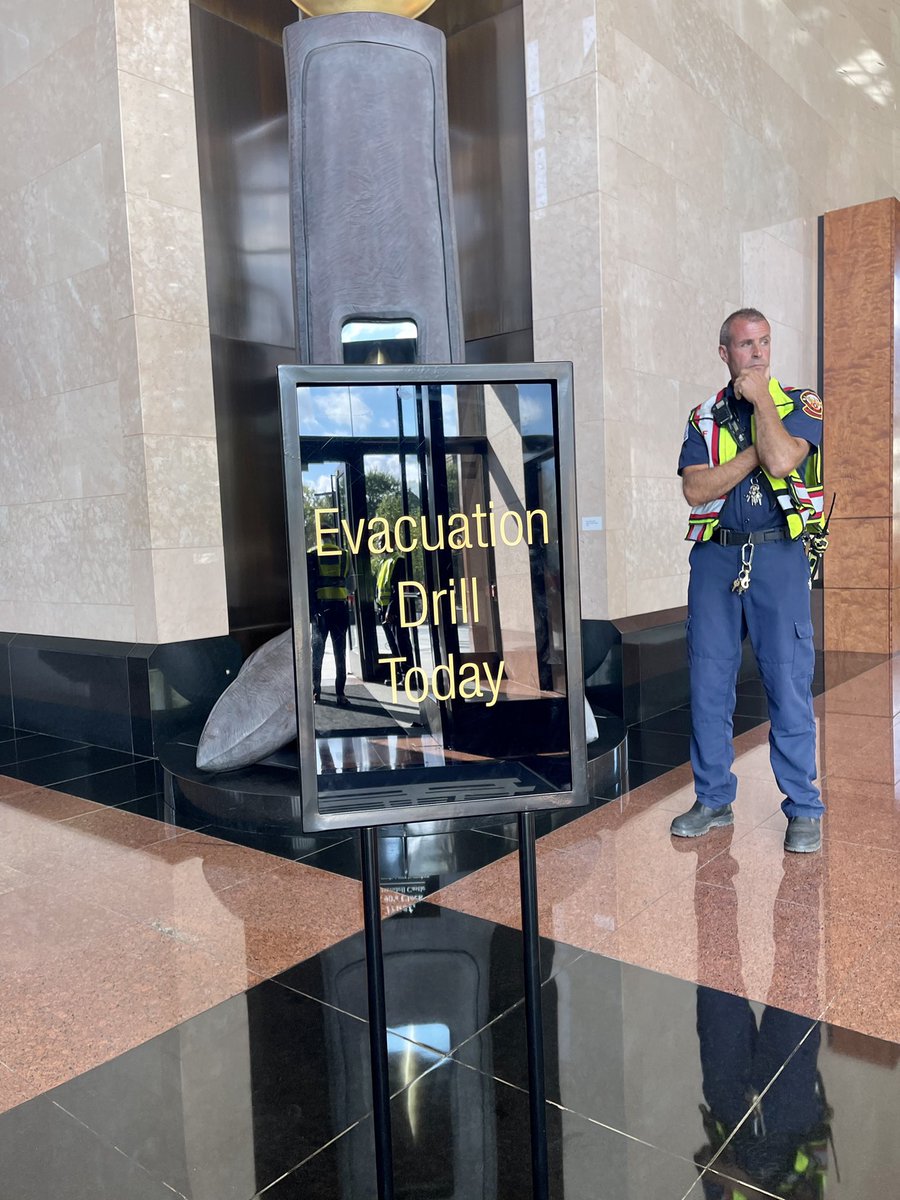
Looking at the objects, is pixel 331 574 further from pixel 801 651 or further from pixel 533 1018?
pixel 801 651

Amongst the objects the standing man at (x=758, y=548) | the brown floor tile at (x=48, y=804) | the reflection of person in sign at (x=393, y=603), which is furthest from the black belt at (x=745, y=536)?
the brown floor tile at (x=48, y=804)

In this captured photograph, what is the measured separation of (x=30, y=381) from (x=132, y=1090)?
445cm

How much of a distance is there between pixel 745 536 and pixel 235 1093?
2.20 meters

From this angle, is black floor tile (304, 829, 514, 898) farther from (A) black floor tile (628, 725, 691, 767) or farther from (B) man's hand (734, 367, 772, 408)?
(B) man's hand (734, 367, 772, 408)

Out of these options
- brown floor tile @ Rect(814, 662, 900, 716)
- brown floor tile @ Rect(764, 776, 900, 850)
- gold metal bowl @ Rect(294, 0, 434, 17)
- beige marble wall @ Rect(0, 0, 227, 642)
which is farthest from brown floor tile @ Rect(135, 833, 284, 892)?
brown floor tile @ Rect(814, 662, 900, 716)

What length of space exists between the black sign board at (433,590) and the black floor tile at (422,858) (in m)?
1.57

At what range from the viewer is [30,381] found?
17.7ft

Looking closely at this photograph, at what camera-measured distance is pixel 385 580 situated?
4.47 feet

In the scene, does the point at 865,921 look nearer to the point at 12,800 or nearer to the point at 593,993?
the point at 593,993

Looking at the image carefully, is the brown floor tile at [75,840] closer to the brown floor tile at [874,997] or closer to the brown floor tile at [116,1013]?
the brown floor tile at [116,1013]

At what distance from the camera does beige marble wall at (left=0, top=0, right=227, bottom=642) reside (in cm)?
465

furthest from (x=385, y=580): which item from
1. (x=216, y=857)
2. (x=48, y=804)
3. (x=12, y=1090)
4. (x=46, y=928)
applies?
(x=48, y=804)

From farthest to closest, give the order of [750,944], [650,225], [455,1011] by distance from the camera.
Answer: [650,225], [750,944], [455,1011]

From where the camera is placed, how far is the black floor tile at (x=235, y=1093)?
1.70 metres
